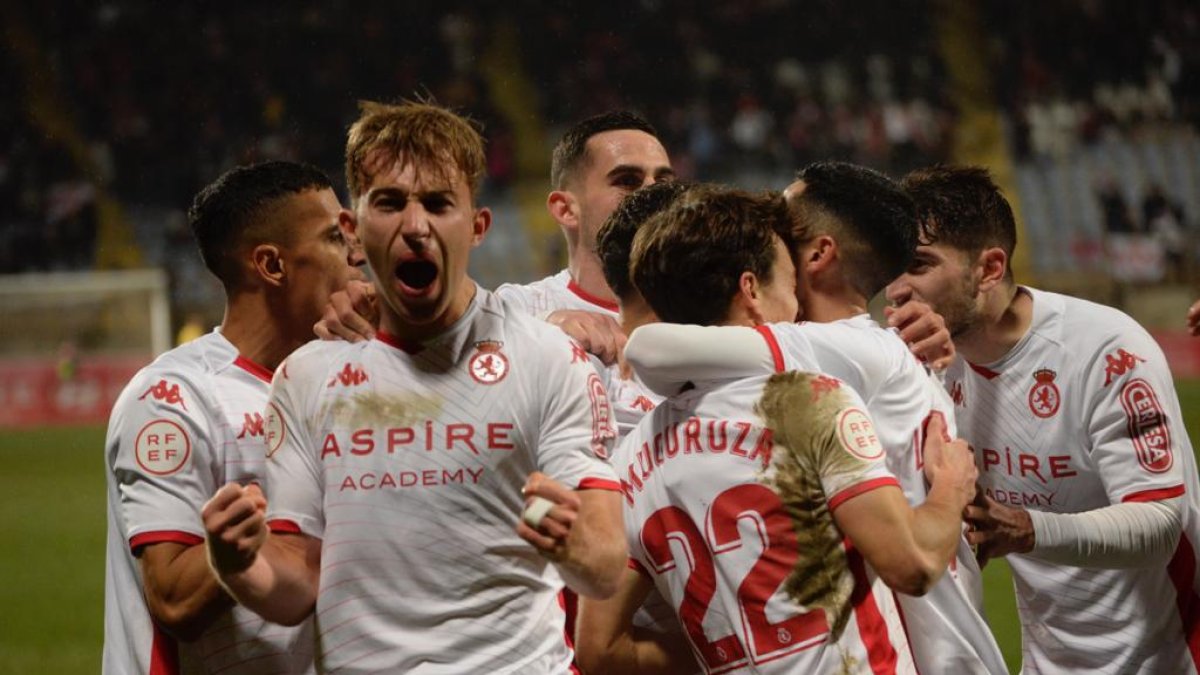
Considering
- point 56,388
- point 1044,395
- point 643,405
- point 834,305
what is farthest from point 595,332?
point 56,388

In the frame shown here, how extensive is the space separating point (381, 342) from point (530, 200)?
72.3ft

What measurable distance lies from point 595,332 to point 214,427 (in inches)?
41.1

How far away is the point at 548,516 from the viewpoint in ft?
8.61

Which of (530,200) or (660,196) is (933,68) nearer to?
(530,200)

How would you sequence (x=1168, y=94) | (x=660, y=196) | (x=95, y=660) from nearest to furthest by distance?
(x=660, y=196) < (x=95, y=660) < (x=1168, y=94)

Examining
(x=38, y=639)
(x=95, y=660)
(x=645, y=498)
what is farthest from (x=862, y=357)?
(x=38, y=639)

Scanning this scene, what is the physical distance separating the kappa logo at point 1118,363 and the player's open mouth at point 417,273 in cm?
207

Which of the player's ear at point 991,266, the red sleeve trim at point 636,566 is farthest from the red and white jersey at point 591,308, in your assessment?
the player's ear at point 991,266

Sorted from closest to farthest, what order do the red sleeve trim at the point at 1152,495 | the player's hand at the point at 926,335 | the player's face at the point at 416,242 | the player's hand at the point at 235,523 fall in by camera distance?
the player's hand at the point at 235,523 → the player's face at the point at 416,242 → the player's hand at the point at 926,335 → the red sleeve trim at the point at 1152,495

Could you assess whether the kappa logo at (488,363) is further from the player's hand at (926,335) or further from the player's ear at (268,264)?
the player's hand at (926,335)

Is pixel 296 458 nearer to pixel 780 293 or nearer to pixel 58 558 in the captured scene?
pixel 780 293

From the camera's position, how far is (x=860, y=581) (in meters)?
2.96

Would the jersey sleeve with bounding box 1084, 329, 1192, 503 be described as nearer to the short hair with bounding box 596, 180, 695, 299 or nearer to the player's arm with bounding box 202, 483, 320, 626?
the short hair with bounding box 596, 180, 695, 299

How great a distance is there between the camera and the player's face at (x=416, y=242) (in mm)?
2969
